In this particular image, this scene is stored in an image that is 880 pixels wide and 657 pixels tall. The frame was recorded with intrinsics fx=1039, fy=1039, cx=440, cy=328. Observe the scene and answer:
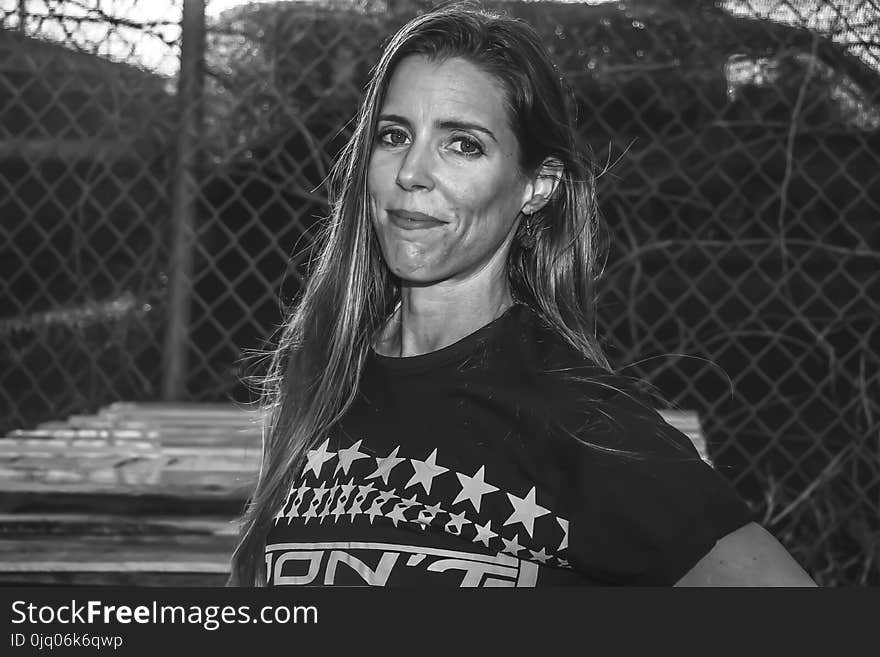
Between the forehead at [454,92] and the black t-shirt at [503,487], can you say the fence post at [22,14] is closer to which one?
the forehead at [454,92]

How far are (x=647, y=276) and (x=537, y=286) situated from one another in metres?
1.82

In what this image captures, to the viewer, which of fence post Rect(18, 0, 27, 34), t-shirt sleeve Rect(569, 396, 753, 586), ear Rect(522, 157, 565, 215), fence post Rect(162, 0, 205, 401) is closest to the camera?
t-shirt sleeve Rect(569, 396, 753, 586)

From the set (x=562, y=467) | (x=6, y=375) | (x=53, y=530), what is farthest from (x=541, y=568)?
(x=6, y=375)

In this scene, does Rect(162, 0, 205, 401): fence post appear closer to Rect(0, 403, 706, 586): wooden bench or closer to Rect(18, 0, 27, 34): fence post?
Rect(0, 403, 706, 586): wooden bench

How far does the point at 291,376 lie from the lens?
1518mm

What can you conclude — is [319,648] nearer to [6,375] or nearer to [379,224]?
[379,224]

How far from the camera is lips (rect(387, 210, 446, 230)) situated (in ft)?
4.25

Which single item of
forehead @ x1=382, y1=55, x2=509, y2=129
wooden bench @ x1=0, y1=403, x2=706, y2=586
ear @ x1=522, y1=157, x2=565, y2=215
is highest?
forehead @ x1=382, y1=55, x2=509, y2=129

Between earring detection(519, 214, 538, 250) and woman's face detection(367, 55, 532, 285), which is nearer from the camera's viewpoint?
woman's face detection(367, 55, 532, 285)

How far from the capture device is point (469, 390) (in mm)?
1215

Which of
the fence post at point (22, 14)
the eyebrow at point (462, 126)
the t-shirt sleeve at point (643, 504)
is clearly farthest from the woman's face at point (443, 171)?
the fence post at point (22, 14)

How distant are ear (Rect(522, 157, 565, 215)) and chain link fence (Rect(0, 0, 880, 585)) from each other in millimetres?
1606

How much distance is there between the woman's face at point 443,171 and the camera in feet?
4.16

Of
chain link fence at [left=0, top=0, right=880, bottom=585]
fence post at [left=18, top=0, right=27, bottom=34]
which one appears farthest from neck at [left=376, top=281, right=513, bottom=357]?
fence post at [left=18, top=0, right=27, bottom=34]
